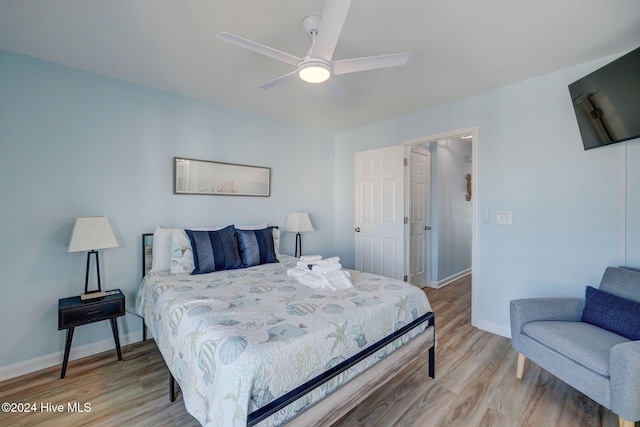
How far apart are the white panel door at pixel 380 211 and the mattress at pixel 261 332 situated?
5.13 ft

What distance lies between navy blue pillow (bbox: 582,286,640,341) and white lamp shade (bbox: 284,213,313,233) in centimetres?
282

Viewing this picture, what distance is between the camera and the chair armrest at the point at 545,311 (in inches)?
82.2

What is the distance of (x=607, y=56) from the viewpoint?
225 centimetres

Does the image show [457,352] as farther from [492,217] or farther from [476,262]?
[492,217]

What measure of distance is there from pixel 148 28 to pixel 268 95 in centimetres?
129

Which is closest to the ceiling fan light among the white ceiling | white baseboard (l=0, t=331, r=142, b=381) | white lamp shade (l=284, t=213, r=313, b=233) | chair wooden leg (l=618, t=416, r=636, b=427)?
the white ceiling

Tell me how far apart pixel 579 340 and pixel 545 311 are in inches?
14.5

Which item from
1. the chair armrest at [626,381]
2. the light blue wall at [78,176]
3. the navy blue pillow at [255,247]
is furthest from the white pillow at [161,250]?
the chair armrest at [626,381]

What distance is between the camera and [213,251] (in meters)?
2.65

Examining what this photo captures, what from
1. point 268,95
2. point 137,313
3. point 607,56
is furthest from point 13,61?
point 607,56

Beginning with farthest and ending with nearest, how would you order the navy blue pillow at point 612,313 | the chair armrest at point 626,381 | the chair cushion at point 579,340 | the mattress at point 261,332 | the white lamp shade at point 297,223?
the white lamp shade at point 297,223, the navy blue pillow at point 612,313, the chair cushion at point 579,340, the chair armrest at point 626,381, the mattress at point 261,332

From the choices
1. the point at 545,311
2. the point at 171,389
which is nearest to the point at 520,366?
the point at 545,311

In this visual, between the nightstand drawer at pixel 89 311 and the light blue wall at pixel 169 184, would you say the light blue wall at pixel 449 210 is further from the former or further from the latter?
the nightstand drawer at pixel 89 311

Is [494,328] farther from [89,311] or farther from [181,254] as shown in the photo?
[89,311]
